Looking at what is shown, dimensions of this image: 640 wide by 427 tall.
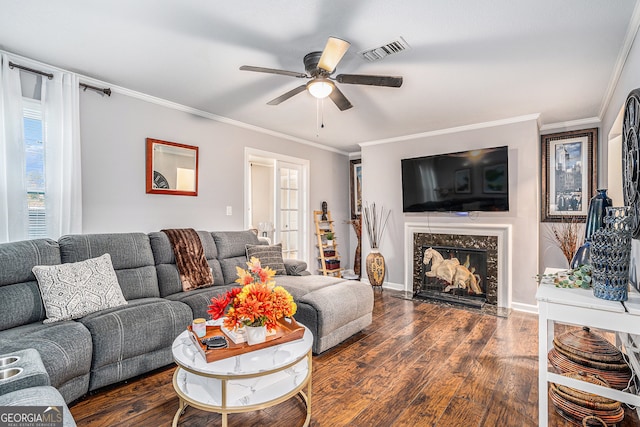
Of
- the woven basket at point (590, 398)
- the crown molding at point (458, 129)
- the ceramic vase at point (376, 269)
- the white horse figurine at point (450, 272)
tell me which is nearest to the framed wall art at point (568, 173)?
the crown molding at point (458, 129)

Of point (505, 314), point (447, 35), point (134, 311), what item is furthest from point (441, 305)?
point (134, 311)

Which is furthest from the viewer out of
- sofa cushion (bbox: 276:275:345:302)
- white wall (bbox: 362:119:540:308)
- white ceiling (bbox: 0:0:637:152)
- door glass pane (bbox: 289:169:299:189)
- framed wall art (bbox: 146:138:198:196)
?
door glass pane (bbox: 289:169:299:189)

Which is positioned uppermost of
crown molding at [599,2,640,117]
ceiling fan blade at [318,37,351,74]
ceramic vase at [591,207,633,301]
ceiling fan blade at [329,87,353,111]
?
crown molding at [599,2,640,117]

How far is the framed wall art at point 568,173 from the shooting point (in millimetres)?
4039

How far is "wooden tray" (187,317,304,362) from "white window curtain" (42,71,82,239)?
69.7 inches

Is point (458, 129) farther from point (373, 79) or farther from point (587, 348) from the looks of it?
point (587, 348)

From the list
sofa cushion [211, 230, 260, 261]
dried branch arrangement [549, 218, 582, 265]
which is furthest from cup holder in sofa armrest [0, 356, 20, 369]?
dried branch arrangement [549, 218, 582, 265]

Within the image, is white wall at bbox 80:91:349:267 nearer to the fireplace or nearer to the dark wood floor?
the dark wood floor

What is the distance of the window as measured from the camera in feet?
8.82

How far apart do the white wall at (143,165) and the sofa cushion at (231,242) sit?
0.38 meters

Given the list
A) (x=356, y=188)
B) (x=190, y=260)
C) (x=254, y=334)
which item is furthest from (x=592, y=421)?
(x=356, y=188)

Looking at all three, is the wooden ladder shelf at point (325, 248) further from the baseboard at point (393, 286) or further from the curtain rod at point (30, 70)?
the curtain rod at point (30, 70)

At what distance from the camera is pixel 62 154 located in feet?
9.23

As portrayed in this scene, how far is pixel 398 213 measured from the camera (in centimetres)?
518
